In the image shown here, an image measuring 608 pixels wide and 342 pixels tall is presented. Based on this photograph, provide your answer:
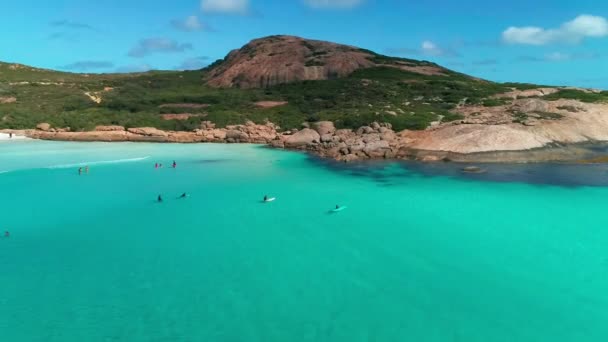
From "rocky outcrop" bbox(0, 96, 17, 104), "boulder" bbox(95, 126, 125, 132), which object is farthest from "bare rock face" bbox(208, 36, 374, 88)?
"rocky outcrop" bbox(0, 96, 17, 104)

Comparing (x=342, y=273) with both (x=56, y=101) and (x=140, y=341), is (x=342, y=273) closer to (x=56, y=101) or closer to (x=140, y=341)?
(x=140, y=341)

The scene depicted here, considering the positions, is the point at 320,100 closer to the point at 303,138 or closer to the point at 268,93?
the point at 268,93

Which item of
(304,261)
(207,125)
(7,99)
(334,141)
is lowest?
(304,261)

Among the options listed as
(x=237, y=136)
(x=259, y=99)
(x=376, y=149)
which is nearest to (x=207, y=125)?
(x=237, y=136)

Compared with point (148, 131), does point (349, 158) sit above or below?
below

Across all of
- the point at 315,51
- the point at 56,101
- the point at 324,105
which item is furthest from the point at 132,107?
the point at 315,51
